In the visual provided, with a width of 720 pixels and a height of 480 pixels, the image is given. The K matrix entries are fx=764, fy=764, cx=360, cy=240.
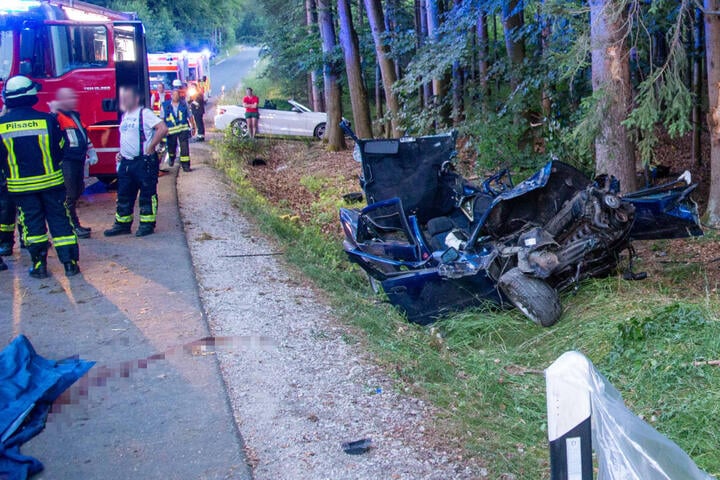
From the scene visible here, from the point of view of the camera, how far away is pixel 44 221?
7.37 metres

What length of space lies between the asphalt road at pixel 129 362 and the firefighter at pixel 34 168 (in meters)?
0.40

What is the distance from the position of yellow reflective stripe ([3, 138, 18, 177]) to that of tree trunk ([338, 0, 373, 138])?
462 inches

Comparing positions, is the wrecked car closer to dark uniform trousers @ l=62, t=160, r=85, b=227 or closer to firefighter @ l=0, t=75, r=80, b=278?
firefighter @ l=0, t=75, r=80, b=278

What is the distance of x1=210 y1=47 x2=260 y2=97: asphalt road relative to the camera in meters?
48.5

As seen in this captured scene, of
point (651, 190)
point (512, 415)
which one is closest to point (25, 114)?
point (512, 415)

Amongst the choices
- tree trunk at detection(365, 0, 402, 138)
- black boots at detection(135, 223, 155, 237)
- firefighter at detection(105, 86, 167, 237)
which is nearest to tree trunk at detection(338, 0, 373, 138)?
tree trunk at detection(365, 0, 402, 138)

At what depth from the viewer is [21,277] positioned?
297 inches

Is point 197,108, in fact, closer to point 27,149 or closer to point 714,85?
point 27,149

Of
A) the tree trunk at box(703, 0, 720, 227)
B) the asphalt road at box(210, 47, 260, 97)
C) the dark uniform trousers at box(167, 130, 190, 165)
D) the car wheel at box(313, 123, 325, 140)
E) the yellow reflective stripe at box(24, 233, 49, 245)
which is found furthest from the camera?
the asphalt road at box(210, 47, 260, 97)

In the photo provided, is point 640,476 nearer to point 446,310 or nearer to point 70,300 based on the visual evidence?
point 446,310

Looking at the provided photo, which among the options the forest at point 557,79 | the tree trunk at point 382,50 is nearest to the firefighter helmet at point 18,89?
the forest at point 557,79

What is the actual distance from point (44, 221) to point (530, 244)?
4581 mm

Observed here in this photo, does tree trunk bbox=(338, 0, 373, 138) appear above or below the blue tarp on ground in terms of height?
above

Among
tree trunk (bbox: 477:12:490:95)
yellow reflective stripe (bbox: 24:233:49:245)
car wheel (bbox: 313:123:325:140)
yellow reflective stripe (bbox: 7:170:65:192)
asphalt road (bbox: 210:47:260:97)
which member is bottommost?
yellow reflective stripe (bbox: 24:233:49:245)
